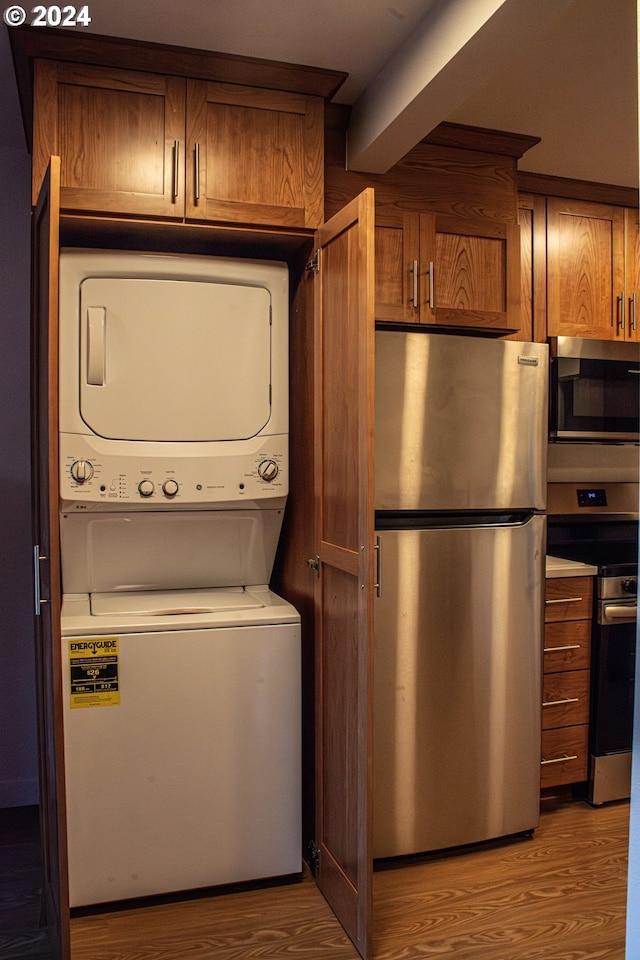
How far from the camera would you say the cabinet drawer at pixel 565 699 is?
277cm

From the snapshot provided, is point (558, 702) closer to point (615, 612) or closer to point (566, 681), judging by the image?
point (566, 681)

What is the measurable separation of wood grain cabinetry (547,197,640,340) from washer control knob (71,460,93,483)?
1.90m

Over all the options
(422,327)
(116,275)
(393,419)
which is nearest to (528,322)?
(422,327)

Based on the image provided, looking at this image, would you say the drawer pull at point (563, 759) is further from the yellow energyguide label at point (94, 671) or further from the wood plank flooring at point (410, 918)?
the yellow energyguide label at point (94, 671)

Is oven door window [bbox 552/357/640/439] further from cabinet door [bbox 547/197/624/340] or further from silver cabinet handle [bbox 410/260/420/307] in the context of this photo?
silver cabinet handle [bbox 410/260/420/307]

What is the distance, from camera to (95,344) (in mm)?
2217

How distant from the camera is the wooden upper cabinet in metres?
2.50

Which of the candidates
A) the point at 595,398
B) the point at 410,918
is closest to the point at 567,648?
the point at 595,398

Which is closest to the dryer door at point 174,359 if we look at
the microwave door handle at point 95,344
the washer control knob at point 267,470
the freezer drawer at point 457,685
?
the microwave door handle at point 95,344

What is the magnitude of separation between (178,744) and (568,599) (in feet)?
4.90

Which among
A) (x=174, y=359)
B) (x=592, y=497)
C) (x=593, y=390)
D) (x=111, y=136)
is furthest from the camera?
(x=592, y=497)

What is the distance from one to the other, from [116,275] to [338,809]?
1.67 metres

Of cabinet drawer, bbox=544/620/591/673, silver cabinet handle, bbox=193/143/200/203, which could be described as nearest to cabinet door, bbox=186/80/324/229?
silver cabinet handle, bbox=193/143/200/203

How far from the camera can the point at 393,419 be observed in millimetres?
2346
